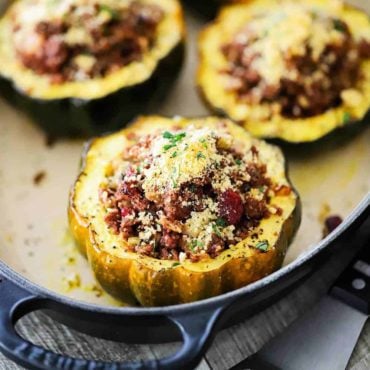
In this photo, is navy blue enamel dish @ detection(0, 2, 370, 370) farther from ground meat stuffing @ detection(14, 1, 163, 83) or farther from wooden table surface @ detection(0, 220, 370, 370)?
ground meat stuffing @ detection(14, 1, 163, 83)

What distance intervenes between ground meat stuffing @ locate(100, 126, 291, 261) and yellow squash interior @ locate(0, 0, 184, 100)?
52cm

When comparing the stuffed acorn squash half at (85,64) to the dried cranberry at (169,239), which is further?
the stuffed acorn squash half at (85,64)

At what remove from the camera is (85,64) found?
2881 mm

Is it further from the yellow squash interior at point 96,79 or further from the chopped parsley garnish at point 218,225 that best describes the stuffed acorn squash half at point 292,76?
the chopped parsley garnish at point 218,225

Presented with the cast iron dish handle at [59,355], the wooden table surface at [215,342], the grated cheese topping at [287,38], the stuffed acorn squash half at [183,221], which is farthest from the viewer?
the grated cheese topping at [287,38]

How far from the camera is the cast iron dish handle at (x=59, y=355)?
189 cm

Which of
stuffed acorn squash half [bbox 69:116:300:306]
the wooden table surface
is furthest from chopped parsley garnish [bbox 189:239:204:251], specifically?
the wooden table surface

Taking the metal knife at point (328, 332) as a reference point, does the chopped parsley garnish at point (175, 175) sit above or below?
above

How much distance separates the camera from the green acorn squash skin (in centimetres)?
286

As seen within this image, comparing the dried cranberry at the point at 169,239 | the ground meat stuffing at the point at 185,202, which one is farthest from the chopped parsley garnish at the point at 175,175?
the dried cranberry at the point at 169,239

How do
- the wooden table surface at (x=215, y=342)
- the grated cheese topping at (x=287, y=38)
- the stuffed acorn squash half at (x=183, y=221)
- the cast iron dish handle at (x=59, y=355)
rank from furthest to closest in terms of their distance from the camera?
the grated cheese topping at (x=287, y=38) → the wooden table surface at (x=215, y=342) → the stuffed acorn squash half at (x=183, y=221) → the cast iron dish handle at (x=59, y=355)

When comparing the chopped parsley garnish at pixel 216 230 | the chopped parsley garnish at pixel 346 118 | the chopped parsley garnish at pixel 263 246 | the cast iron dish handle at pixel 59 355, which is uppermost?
the chopped parsley garnish at pixel 346 118

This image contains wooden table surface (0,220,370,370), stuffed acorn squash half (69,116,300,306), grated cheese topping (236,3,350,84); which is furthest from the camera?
grated cheese topping (236,3,350,84)

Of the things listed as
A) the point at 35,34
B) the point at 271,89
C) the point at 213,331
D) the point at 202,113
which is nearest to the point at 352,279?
the point at 213,331
